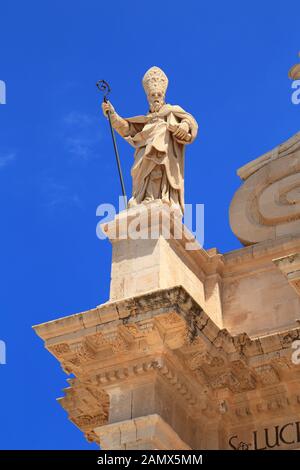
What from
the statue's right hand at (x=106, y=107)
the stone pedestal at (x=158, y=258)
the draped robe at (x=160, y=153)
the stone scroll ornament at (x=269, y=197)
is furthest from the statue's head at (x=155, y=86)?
the stone pedestal at (x=158, y=258)

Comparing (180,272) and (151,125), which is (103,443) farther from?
(151,125)

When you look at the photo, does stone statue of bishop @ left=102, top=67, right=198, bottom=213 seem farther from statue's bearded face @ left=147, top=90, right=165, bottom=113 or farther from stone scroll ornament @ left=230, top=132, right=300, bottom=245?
stone scroll ornament @ left=230, top=132, right=300, bottom=245

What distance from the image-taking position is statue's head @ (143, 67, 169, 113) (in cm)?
1972

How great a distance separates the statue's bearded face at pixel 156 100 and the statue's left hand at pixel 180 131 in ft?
2.31

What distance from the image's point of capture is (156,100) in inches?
776

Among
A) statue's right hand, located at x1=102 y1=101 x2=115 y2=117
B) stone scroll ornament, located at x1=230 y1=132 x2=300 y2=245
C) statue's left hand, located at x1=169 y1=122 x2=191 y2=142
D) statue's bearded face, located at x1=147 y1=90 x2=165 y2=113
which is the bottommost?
stone scroll ornament, located at x1=230 y1=132 x2=300 y2=245

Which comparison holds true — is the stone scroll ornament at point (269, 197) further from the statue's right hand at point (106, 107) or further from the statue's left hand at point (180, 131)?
the statue's right hand at point (106, 107)

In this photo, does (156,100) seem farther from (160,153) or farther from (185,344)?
(185,344)

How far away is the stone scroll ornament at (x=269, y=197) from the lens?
18.9 metres

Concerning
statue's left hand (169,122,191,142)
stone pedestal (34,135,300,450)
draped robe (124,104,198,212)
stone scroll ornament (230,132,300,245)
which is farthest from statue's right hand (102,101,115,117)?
stone scroll ornament (230,132,300,245)

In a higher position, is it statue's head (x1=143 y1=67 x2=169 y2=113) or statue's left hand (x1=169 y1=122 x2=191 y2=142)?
statue's head (x1=143 y1=67 x2=169 y2=113)

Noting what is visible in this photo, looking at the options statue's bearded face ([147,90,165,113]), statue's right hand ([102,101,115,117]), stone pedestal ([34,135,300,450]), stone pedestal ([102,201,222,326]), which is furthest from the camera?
statue's bearded face ([147,90,165,113])

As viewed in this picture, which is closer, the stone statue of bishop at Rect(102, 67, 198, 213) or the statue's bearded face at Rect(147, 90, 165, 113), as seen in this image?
the stone statue of bishop at Rect(102, 67, 198, 213)

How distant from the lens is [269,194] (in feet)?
63.6
